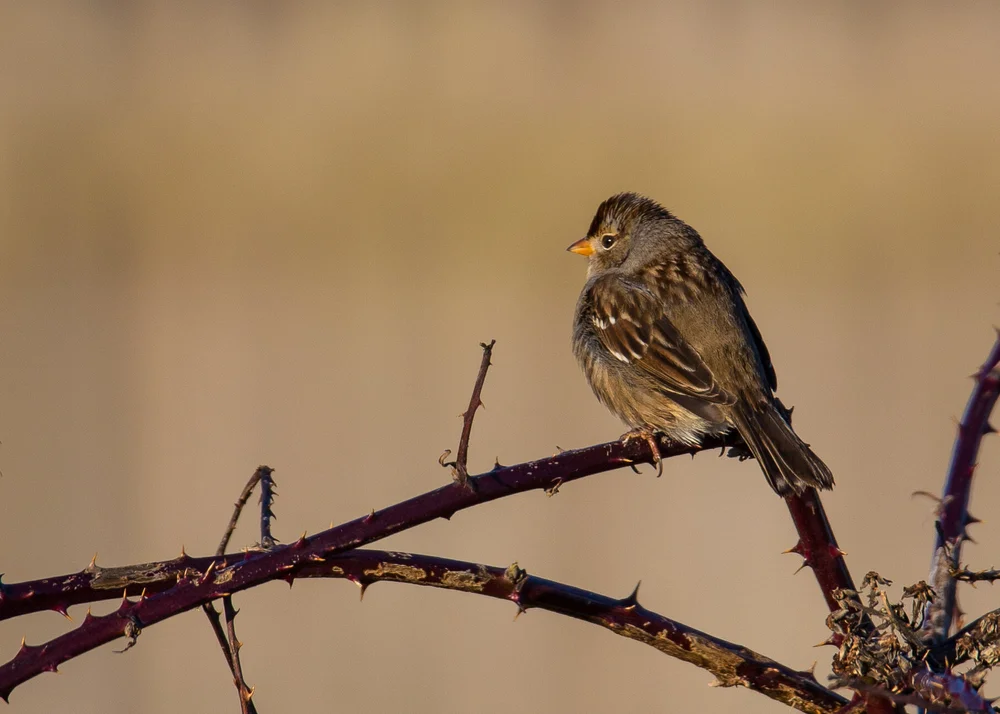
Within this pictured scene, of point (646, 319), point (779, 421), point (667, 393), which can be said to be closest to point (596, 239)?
point (646, 319)

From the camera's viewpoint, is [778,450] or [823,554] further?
[778,450]

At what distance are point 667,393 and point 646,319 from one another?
402mm

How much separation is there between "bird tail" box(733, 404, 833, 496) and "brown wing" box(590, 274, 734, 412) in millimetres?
109

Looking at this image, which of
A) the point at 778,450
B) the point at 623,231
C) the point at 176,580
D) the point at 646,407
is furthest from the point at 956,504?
the point at 623,231

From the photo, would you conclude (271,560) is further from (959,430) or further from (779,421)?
(779,421)

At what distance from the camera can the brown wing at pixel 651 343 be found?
381 centimetres

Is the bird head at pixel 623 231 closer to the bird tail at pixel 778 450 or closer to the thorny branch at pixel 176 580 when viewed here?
the bird tail at pixel 778 450

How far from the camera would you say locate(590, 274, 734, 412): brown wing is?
150 inches

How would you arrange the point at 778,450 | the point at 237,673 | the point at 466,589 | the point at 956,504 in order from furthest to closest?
the point at 778,450 → the point at 956,504 → the point at 237,673 → the point at 466,589

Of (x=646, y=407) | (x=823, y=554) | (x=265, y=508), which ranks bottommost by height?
(x=823, y=554)

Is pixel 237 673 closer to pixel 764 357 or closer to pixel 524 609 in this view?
pixel 524 609

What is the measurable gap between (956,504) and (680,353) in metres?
2.22

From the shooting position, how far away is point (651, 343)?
4.06 meters

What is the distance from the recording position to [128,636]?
4.82ft
